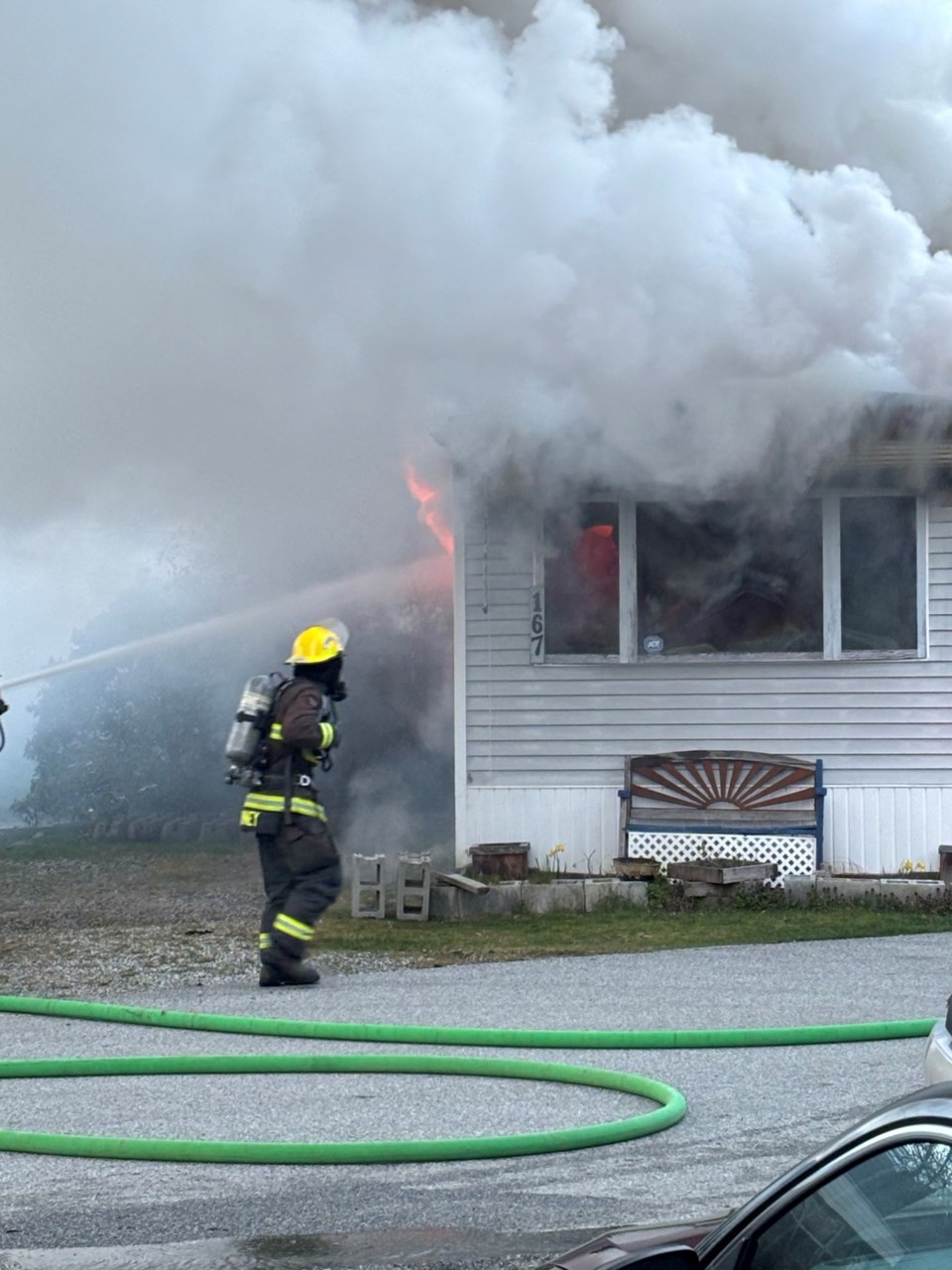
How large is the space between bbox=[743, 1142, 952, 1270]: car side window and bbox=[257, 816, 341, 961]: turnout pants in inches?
238

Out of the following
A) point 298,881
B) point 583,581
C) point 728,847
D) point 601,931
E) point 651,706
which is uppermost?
point 583,581

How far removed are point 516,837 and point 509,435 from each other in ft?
10.1

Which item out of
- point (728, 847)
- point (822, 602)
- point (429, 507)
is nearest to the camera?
point (728, 847)

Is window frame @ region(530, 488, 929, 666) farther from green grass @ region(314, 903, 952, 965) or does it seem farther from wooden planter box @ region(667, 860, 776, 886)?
green grass @ region(314, 903, 952, 965)

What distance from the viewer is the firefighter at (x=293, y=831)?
823cm

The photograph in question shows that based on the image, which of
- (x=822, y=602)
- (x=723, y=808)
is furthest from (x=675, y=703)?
(x=822, y=602)

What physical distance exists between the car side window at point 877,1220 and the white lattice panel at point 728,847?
31.4ft

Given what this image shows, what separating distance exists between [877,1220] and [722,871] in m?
8.98

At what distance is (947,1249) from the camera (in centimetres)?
205

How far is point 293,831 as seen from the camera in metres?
8.27

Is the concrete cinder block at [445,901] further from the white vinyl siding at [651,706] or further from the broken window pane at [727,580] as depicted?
the broken window pane at [727,580]

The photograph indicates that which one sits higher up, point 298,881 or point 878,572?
point 878,572

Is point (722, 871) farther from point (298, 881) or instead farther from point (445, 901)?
point (298, 881)

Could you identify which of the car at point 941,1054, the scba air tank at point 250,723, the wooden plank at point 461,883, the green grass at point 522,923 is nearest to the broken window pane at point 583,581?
the green grass at point 522,923
